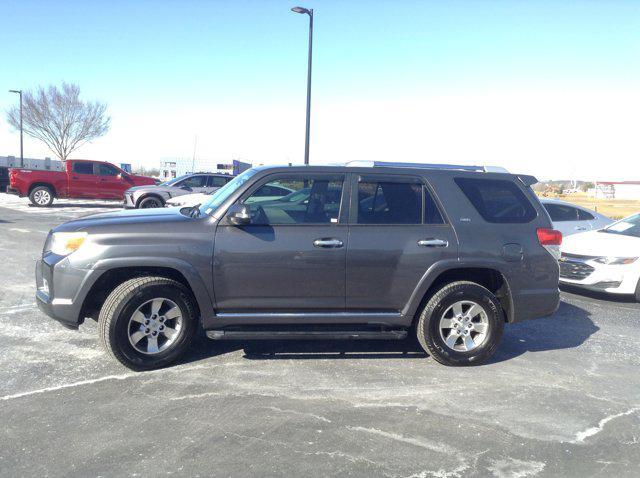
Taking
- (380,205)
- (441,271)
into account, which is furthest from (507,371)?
(380,205)

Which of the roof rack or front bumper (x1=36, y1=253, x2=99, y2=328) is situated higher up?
the roof rack

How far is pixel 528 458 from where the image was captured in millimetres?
3363

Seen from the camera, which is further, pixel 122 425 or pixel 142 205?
pixel 142 205

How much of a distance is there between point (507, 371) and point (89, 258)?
378 centimetres

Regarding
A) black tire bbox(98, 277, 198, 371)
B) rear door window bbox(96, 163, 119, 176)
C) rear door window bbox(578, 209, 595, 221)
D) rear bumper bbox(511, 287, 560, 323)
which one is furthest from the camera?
rear door window bbox(96, 163, 119, 176)

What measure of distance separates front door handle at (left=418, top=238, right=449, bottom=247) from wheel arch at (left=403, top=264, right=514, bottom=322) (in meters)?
0.21

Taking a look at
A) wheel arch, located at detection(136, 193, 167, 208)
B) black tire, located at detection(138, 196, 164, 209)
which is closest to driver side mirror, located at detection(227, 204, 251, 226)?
black tire, located at detection(138, 196, 164, 209)

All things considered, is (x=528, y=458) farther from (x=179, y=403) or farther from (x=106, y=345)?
(x=106, y=345)

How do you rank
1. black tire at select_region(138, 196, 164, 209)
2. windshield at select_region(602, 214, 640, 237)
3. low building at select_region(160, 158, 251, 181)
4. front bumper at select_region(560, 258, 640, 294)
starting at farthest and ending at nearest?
low building at select_region(160, 158, 251, 181), black tire at select_region(138, 196, 164, 209), windshield at select_region(602, 214, 640, 237), front bumper at select_region(560, 258, 640, 294)

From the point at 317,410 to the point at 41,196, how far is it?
20505 mm

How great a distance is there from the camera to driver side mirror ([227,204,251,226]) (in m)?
4.50

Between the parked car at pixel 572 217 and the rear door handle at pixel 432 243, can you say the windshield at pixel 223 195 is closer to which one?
the rear door handle at pixel 432 243

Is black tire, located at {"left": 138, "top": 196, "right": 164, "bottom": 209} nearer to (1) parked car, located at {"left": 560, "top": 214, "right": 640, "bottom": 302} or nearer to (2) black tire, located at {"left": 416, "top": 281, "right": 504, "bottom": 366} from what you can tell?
(1) parked car, located at {"left": 560, "top": 214, "right": 640, "bottom": 302}

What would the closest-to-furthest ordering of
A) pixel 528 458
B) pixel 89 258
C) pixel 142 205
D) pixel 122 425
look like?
Result: 1. pixel 528 458
2. pixel 122 425
3. pixel 89 258
4. pixel 142 205
